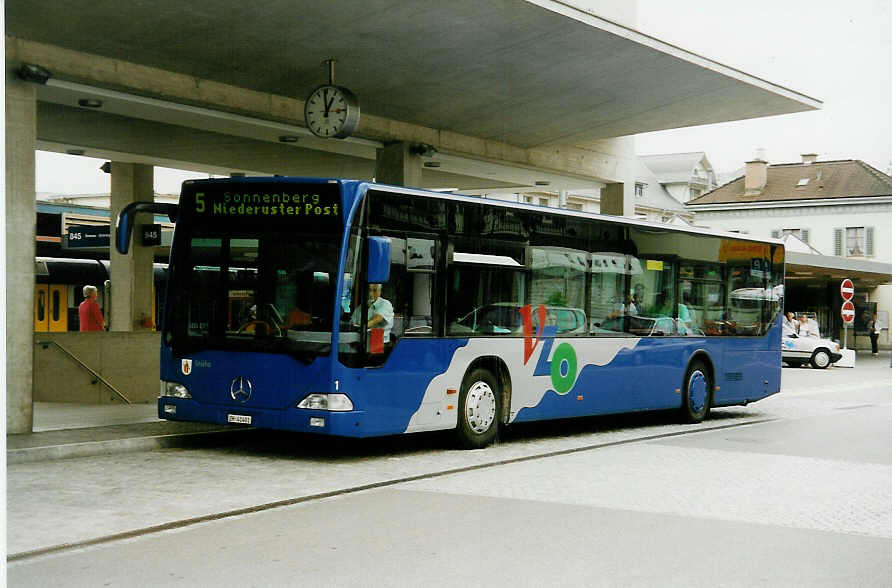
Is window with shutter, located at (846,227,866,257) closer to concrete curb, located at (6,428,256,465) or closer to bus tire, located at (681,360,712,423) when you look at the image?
bus tire, located at (681,360,712,423)

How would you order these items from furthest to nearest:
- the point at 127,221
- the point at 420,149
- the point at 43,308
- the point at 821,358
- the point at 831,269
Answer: the point at 831,269 < the point at 821,358 < the point at 43,308 < the point at 420,149 < the point at 127,221

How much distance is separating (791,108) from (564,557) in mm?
14021

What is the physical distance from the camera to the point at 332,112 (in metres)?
15.0

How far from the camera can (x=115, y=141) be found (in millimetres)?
20531

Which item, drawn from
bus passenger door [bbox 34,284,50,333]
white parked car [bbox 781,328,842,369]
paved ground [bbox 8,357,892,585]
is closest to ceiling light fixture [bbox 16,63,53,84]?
paved ground [bbox 8,357,892,585]

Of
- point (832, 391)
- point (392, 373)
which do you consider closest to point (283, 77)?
point (392, 373)

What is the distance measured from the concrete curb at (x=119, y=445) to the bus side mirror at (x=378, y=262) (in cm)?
309

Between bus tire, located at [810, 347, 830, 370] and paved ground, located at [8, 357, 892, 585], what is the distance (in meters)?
22.8

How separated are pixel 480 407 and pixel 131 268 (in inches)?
546

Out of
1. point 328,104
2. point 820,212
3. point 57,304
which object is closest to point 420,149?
point 328,104

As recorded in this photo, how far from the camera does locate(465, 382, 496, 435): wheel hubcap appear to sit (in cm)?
1258

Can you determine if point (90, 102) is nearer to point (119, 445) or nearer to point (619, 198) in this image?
point (119, 445)

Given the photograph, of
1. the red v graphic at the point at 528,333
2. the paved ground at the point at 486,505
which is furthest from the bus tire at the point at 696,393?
the red v graphic at the point at 528,333

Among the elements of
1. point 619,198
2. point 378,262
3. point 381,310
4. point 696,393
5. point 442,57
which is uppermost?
point 442,57
